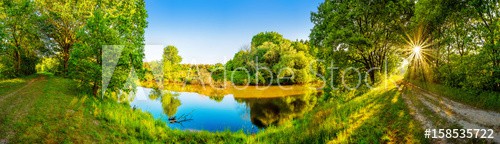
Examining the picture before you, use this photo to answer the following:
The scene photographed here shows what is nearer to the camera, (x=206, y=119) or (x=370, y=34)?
(x=370, y=34)

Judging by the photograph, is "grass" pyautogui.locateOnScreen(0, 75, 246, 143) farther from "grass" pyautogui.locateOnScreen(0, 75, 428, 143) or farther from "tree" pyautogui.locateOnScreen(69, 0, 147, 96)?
"tree" pyautogui.locateOnScreen(69, 0, 147, 96)

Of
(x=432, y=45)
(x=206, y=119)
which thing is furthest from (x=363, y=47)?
(x=206, y=119)

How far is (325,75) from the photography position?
21.7 meters

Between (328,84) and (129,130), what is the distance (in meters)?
14.8

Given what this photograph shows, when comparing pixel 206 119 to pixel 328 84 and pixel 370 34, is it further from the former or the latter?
pixel 370 34

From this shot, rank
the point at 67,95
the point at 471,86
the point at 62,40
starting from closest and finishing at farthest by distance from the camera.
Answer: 1. the point at 471,86
2. the point at 67,95
3. the point at 62,40

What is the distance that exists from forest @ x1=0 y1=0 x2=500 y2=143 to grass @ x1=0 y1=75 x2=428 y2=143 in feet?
0.18

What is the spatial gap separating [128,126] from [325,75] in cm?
1525

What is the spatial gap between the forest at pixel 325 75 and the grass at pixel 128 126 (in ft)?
0.18

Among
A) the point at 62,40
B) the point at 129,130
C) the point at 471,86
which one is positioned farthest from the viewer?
the point at 62,40

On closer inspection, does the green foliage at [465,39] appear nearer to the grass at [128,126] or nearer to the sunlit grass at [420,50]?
the sunlit grass at [420,50]

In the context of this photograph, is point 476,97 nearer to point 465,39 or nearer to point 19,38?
point 465,39

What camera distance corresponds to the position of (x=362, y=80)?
2102cm

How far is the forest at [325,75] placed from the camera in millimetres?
11805
